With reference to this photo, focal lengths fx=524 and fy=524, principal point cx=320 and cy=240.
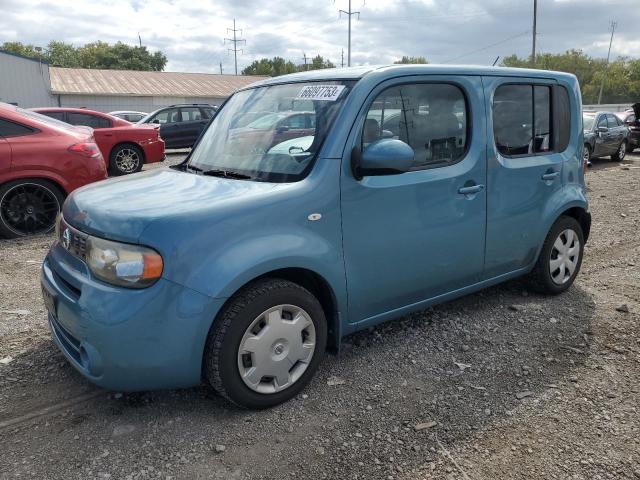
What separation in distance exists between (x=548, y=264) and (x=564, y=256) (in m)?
0.27

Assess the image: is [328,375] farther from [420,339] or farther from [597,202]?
[597,202]

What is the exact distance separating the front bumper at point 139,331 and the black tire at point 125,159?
8.95 m

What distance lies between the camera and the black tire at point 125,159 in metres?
10.9

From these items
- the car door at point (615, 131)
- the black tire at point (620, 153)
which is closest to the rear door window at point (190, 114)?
the car door at point (615, 131)

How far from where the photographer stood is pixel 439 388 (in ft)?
9.98

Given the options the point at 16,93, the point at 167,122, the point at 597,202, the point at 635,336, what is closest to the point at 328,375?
the point at 635,336

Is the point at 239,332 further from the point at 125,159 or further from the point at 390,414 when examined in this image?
the point at 125,159

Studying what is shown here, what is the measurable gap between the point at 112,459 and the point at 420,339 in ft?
6.82

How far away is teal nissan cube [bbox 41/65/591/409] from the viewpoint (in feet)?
8.02

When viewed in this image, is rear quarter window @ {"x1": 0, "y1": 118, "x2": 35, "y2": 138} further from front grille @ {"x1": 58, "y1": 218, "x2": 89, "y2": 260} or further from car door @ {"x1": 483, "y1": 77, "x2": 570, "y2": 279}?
car door @ {"x1": 483, "y1": 77, "x2": 570, "y2": 279}

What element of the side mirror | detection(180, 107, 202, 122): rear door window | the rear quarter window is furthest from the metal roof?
the side mirror

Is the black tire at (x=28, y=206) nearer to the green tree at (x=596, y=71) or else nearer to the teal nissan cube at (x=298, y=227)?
the teal nissan cube at (x=298, y=227)

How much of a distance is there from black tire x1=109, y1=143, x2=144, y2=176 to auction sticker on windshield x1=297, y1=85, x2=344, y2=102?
8.54m

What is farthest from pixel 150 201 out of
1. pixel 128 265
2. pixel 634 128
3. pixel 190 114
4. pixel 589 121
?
pixel 634 128
